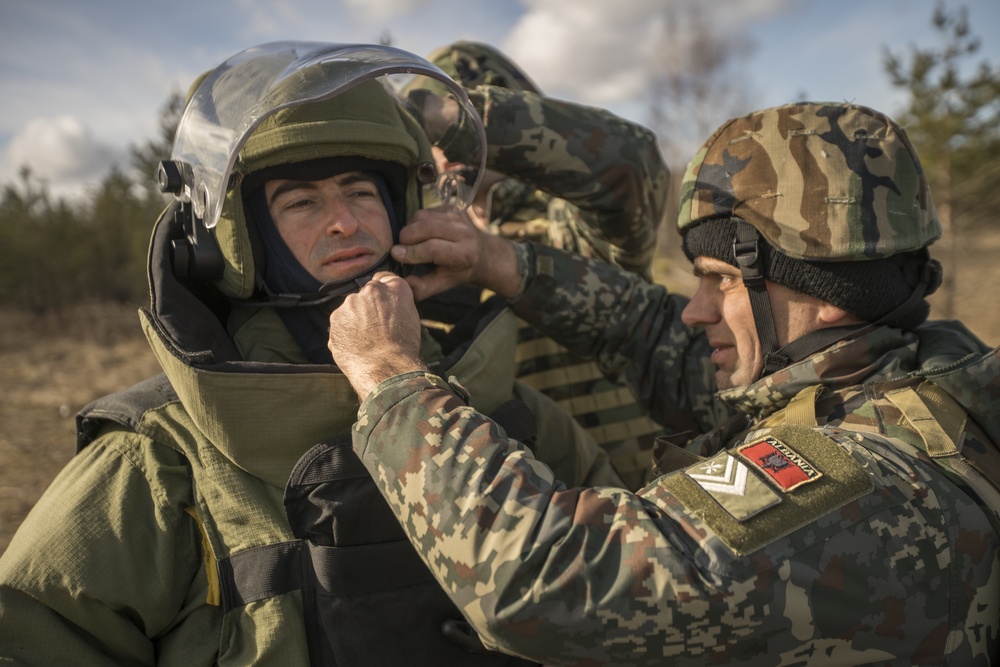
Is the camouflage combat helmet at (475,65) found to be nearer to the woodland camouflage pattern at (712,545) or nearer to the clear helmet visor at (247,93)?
the clear helmet visor at (247,93)

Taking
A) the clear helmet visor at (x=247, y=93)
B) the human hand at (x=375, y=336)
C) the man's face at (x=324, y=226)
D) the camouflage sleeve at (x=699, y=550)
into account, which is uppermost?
the clear helmet visor at (x=247, y=93)

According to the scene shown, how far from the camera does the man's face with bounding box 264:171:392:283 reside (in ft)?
8.15

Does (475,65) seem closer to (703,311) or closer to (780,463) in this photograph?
(703,311)

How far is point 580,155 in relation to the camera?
9.77ft

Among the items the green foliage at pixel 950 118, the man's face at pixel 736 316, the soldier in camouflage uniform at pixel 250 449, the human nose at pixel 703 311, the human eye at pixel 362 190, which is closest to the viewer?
the soldier in camouflage uniform at pixel 250 449

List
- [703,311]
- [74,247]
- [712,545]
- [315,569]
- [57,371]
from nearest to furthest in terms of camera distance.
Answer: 1. [712,545]
2. [315,569]
3. [703,311]
4. [57,371]
5. [74,247]

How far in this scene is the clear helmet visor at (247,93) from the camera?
225 cm

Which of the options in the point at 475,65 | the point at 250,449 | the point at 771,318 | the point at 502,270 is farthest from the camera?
the point at 475,65

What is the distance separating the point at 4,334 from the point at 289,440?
17.1m

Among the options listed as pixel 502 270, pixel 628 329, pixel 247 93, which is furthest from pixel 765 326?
pixel 247 93

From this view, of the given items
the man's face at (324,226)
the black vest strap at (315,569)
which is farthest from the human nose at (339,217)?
the black vest strap at (315,569)

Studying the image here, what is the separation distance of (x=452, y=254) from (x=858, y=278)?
4.47ft

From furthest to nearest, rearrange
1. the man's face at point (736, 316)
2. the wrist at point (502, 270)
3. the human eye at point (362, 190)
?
the wrist at point (502, 270) < the human eye at point (362, 190) < the man's face at point (736, 316)

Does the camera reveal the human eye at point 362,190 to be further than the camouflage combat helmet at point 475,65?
No
